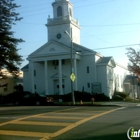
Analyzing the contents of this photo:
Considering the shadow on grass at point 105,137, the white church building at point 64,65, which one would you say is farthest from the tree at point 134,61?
the shadow on grass at point 105,137

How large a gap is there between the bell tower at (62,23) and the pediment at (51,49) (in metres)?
2.71

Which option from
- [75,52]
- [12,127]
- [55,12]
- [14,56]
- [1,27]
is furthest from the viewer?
[55,12]

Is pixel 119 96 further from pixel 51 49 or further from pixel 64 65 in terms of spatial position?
pixel 51 49

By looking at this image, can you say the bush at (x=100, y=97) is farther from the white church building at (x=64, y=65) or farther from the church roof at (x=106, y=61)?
the church roof at (x=106, y=61)

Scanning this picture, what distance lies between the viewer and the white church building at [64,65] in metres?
40.8

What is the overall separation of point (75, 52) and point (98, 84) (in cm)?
595

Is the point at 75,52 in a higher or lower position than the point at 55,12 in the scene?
lower

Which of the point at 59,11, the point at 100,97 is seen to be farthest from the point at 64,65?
the point at 59,11

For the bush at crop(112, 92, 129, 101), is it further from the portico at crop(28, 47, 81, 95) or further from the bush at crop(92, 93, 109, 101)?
the portico at crop(28, 47, 81, 95)

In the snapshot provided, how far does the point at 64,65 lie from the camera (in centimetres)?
4288

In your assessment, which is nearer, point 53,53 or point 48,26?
point 53,53

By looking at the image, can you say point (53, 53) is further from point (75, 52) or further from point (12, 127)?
point (12, 127)

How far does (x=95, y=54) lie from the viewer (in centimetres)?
4088

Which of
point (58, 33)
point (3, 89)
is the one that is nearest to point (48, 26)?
point (58, 33)
